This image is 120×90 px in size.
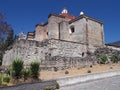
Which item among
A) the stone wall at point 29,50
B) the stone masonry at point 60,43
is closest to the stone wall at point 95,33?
the stone masonry at point 60,43

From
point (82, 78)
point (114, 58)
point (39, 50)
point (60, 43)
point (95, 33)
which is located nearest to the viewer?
point (82, 78)

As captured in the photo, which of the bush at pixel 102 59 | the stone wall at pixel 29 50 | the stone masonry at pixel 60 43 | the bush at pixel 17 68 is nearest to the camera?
the bush at pixel 17 68

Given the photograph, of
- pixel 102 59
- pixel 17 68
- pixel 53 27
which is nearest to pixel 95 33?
pixel 53 27

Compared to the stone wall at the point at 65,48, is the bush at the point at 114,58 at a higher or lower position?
lower

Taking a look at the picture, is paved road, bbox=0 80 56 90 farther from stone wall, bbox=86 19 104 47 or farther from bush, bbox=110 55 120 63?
stone wall, bbox=86 19 104 47

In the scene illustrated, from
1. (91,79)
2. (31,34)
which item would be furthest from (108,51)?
(31,34)

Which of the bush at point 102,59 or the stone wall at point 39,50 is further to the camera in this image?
the bush at point 102,59

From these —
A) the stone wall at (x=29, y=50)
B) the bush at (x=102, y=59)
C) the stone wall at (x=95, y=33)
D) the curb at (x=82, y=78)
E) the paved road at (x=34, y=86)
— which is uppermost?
the stone wall at (x=95, y=33)

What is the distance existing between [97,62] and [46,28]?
14668mm

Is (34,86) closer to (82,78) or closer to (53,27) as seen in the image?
(82,78)

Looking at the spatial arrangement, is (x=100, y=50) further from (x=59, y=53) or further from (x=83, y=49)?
(x=59, y=53)

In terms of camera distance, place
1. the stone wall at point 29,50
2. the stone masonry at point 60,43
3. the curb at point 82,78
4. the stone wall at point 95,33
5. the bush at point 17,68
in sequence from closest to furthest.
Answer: the bush at point 17,68, the curb at point 82,78, the stone masonry at point 60,43, the stone wall at point 29,50, the stone wall at point 95,33

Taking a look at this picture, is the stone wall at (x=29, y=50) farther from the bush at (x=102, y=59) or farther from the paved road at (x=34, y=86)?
the paved road at (x=34, y=86)

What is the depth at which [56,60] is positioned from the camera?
23.7 metres
